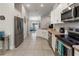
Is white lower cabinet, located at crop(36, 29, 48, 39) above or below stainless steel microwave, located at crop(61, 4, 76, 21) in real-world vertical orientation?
below

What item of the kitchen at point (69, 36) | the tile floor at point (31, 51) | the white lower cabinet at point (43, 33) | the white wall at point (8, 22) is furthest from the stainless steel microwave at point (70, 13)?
the white lower cabinet at point (43, 33)

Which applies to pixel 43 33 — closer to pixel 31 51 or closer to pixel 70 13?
pixel 31 51

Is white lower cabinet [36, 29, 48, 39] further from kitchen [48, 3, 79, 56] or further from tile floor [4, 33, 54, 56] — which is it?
kitchen [48, 3, 79, 56]

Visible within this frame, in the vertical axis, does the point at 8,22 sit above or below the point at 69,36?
above

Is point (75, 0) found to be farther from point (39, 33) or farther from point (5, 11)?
point (39, 33)

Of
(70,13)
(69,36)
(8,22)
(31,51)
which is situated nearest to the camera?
(70,13)

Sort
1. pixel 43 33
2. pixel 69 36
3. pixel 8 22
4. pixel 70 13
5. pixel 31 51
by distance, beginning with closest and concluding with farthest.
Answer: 1. pixel 70 13
2. pixel 69 36
3. pixel 31 51
4. pixel 8 22
5. pixel 43 33

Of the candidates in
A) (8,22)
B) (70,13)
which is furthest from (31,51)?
(70,13)

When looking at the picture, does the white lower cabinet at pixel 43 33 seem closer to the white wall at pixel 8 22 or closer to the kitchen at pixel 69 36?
the white wall at pixel 8 22

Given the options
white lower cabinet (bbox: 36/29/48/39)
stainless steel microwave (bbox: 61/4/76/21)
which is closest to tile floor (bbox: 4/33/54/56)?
stainless steel microwave (bbox: 61/4/76/21)

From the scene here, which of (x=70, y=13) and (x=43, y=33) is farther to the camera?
(x=43, y=33)

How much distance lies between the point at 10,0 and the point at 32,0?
0.22 m

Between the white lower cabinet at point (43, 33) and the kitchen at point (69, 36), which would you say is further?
the white lower cabinet at point (43, 33)

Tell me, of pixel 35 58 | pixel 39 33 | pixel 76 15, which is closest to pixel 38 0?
pixel 35 58
